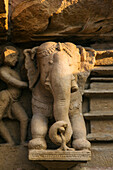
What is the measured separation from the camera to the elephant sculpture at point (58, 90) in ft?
10.3

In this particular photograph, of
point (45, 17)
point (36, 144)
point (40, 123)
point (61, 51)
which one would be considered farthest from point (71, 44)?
point (36, 144)

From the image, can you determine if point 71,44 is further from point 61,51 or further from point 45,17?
point 45,17

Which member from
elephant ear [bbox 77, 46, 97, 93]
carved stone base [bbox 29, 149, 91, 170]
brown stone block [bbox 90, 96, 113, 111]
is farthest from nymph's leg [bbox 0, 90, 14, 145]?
brown stone block [bbox 90, 96, 113, 111]

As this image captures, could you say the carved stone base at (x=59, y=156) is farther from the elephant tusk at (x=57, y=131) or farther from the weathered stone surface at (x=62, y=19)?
the weathered stone surface at (x=62, y=19)

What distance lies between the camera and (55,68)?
10.7ft

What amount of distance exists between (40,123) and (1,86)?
733mm

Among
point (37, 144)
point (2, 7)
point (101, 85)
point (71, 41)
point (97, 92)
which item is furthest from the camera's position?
point (71, 41)

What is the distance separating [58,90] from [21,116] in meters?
0.60

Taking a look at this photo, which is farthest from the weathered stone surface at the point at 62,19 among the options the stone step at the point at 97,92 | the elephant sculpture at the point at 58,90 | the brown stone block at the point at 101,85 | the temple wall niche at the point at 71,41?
the stone step at the point at 97,92

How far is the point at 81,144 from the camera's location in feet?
10.3

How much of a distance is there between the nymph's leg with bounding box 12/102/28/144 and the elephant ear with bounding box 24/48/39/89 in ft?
0.87

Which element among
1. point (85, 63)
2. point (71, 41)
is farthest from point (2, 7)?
point (85, 63)

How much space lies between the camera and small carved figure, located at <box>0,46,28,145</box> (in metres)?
3.52

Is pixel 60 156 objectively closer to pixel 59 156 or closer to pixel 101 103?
pixel 59 156
